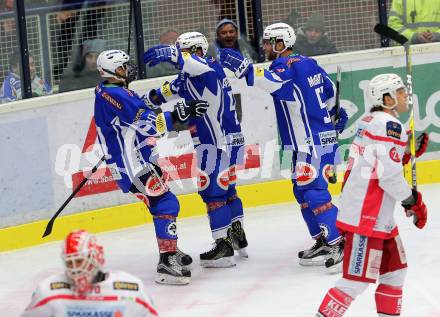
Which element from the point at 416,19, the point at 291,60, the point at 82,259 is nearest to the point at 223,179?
the point at 291,60

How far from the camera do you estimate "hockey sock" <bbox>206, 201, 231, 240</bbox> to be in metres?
7.69

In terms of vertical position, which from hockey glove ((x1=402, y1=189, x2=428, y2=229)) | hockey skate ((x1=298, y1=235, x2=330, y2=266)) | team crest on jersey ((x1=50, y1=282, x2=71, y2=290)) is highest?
team crest on jersey ((x1=50, y1=282, x2=71, y2=290))

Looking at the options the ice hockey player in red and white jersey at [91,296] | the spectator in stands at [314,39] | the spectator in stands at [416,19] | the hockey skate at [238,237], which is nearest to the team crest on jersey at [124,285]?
the ice hockey player in red and white jersey at [91,296]

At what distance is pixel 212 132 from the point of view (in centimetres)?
766

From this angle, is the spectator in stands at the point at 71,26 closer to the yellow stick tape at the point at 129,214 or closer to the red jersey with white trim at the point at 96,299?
the yellow stick tape at the point at 129,214

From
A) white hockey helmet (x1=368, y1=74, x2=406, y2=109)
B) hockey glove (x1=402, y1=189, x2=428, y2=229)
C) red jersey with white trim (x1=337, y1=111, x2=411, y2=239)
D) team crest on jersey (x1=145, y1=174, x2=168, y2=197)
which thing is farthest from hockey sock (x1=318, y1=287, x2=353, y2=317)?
team crest on jersey (x1=145, y1=174, x2=168, y2=197)

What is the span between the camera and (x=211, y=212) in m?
7.71

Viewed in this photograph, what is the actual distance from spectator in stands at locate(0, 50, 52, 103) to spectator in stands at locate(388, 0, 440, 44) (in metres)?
2.87

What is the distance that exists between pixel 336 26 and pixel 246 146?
4.10 ft

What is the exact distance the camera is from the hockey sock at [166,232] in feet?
24.1

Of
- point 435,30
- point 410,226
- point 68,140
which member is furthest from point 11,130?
point 435,30

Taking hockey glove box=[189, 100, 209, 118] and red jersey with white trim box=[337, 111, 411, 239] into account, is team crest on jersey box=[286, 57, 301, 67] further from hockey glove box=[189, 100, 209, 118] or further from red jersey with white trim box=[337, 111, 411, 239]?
red jersey with white trim box=[337, 111, 411, 239]

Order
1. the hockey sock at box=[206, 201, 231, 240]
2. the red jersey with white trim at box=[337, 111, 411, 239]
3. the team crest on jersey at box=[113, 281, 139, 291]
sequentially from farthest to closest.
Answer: the hockey sock at box=[206, 201, 231, 240] → the red jersey with white trim at box=[337, 111, 411, 239] → the team crest on jersey at box=[113, 281, 139, 291]

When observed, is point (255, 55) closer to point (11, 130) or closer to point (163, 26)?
point (163, 26)
